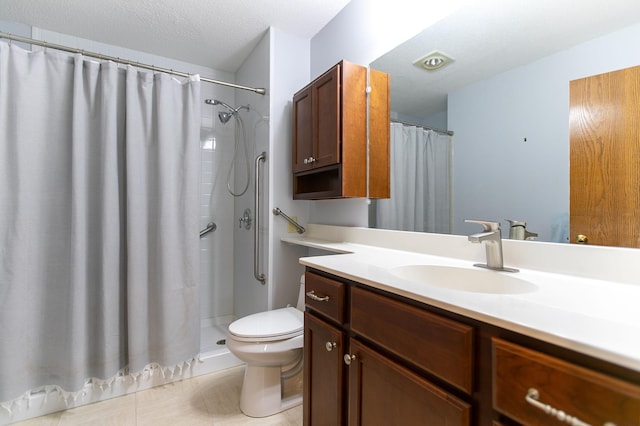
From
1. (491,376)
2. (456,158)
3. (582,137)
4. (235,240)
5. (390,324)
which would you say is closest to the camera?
(491,376)

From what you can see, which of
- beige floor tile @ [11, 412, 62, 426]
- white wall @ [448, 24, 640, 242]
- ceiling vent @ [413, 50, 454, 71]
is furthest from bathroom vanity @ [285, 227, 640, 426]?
beige floor tile @ [11, 412, 62, 426]

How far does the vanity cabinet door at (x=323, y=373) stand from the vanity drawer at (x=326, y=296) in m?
0.05

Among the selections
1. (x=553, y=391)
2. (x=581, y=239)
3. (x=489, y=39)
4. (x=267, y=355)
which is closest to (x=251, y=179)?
(x=267, y=355)

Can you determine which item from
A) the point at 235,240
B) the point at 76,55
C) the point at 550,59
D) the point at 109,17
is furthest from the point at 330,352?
the point at 109,17

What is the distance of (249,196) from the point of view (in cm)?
242

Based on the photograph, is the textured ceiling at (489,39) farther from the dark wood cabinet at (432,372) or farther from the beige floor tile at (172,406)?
the beige floor tile at (172,406)

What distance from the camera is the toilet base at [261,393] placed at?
150 cm

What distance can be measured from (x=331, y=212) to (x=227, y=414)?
129 centimetres

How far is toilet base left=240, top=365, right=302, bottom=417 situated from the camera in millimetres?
1505

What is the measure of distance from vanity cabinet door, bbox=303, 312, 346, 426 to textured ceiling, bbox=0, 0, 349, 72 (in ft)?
6.18

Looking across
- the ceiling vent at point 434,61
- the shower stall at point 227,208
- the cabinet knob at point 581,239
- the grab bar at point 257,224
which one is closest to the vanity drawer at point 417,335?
the cabinet knob at point 581,239

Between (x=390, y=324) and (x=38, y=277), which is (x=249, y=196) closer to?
(x=38, y=277)

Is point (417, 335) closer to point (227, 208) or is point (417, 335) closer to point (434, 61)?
point (434, 61)

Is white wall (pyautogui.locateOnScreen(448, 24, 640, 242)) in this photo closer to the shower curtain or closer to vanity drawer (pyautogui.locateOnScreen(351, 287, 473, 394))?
vanity drawer (pyautogui.locateOnScreen(351, 287, 473, 394))
